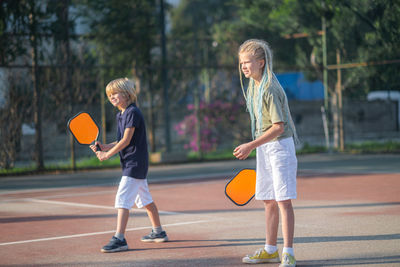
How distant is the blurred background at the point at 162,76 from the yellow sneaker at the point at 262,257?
9.43m

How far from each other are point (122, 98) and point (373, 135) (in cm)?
1415

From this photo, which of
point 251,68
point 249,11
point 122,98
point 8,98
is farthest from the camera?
point 249,11

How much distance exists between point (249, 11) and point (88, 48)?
8770 mm

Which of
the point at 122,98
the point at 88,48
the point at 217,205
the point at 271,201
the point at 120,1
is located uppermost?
the point at 120,1

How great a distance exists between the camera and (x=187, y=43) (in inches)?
754

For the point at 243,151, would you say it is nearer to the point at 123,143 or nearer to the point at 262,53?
the point at 262,53

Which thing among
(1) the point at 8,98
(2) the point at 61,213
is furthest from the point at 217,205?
(1) the point at 8,98

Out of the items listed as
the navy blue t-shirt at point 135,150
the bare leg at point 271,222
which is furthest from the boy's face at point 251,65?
the navy blue t-shirt at point 135,150

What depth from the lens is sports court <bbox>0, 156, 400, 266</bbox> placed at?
17.8 ft

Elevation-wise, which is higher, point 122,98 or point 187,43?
point 187,43

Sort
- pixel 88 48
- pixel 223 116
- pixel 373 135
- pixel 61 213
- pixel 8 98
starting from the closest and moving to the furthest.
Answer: pixel 61 213, pixel 8 98, pixel 88 48, pixel 223 116, pixel 373 135

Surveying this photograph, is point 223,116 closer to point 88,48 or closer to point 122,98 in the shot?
point 88,48

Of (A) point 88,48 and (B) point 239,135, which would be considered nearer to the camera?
(A) point 88,48

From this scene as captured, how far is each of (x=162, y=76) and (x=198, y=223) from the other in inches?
380
